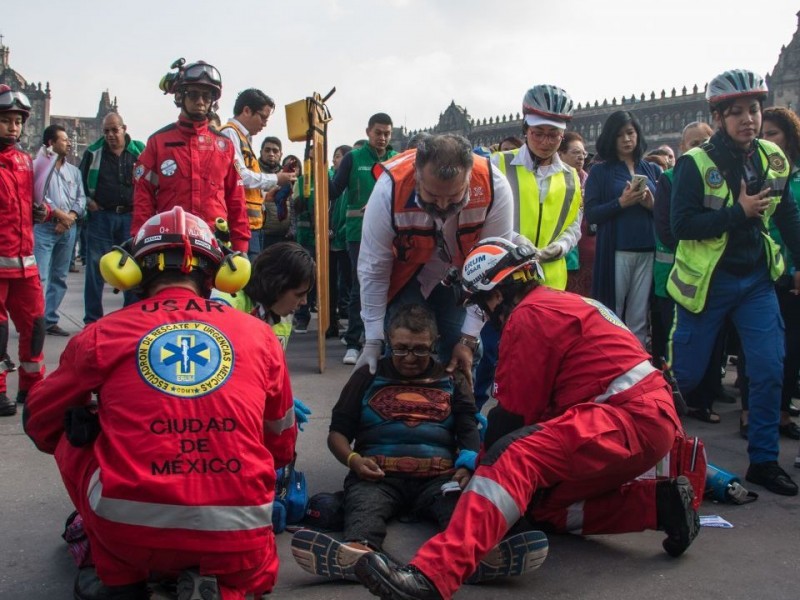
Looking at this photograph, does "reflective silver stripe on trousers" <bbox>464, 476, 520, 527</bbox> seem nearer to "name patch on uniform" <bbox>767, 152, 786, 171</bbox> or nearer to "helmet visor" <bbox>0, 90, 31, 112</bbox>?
"name patch on uniform" <bbox>767, 152, 786, 171</bbox>

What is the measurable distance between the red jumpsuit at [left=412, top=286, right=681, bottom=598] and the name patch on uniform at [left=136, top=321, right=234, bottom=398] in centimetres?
98

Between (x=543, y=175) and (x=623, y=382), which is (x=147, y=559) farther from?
(x=543, y=175)

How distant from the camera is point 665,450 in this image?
3408 mm

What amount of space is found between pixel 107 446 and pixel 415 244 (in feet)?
6.75

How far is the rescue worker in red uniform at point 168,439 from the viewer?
2.45 meters

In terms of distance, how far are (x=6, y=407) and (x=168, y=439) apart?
12.1 feet

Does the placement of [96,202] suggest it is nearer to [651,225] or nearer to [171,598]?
[651,225]

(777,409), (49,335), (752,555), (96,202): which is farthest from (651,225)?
(49,335)

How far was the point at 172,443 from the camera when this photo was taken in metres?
2.47

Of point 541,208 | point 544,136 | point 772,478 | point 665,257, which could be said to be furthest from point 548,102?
point 772,478

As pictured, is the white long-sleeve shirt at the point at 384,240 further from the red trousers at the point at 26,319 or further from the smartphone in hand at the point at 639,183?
the red trousers at the point at 26,319

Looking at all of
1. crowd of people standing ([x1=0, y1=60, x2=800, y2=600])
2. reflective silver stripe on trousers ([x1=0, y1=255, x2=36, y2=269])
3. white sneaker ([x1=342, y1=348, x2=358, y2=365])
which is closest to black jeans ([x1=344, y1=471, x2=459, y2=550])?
crowd of people standing ([x1=0, y1=60, x2=800, y2=600])

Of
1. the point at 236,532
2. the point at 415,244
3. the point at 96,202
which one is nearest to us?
the point at 236,532

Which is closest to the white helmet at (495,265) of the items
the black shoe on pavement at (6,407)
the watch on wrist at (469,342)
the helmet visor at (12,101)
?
the watch on wrist at (469,342)
